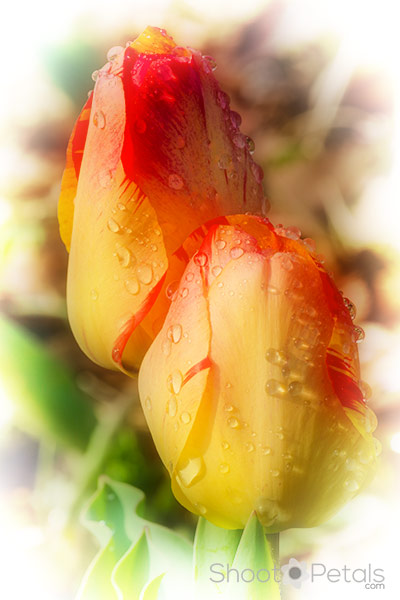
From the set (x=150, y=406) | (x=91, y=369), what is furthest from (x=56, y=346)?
(x=150, y=406)

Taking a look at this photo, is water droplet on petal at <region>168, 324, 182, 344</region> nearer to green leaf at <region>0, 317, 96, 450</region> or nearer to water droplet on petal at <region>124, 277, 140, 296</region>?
water droplet on petal at <region>124, 277, 140, 296</region>

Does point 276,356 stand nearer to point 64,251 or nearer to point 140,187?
point 140,187

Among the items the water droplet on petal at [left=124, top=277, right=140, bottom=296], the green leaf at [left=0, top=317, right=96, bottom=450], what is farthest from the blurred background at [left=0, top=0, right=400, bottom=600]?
the water droplet on petal at [left=124, top=277, right=140, bottom=296]

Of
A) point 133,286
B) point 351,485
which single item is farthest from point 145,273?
point 351,485

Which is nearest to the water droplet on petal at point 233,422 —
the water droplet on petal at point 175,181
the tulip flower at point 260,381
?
the tulip flower at point 260,381

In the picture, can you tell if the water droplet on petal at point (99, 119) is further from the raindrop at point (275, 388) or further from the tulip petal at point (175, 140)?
the raindrop at point (275, 388)

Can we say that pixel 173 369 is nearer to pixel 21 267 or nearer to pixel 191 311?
pixel 191 311
